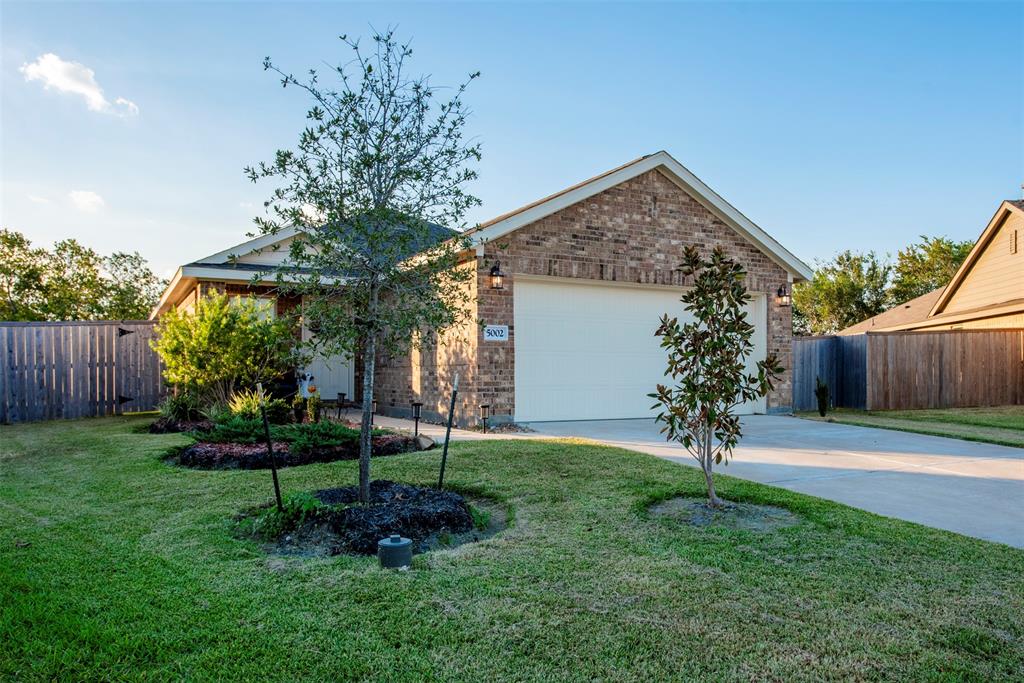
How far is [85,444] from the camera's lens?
815cm

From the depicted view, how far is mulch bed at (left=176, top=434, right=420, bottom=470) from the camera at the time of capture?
6617mm

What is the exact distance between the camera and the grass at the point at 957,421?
31.2 feet

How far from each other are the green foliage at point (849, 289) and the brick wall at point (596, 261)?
26423mm

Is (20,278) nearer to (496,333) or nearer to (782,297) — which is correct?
(496,333)

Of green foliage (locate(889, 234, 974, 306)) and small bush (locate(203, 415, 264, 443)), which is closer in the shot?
small bush (locate(203, 415, 264, 443))

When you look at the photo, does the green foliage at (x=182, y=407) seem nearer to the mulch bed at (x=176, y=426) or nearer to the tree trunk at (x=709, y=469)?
the mulch bed at (x=176, y=426)

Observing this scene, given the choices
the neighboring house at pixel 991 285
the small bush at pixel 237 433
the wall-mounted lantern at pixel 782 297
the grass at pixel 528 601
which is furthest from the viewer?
the neighboring house at pixel 991 285

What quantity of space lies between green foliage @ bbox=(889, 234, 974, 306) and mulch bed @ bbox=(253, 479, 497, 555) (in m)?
35.8

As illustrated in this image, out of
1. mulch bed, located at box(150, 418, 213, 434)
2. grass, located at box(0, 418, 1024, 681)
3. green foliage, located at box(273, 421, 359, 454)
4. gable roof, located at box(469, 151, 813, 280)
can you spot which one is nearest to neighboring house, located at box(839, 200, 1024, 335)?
gable roof, located at box(469, 151, 813, 280)

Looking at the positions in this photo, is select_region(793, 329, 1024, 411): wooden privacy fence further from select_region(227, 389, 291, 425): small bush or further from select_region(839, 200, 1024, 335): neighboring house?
select_region(227, 389, 291, 425): small bush

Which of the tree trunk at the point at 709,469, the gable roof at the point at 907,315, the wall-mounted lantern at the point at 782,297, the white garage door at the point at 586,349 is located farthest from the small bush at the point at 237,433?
the gable roof at the point at 907,315

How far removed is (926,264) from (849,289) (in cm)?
387

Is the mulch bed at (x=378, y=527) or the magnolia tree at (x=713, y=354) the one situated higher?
the magnolia tree at (x=713, y=354)

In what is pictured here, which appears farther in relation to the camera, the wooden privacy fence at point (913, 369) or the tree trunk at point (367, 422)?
the wooden privacy fence at point (913, 369)
